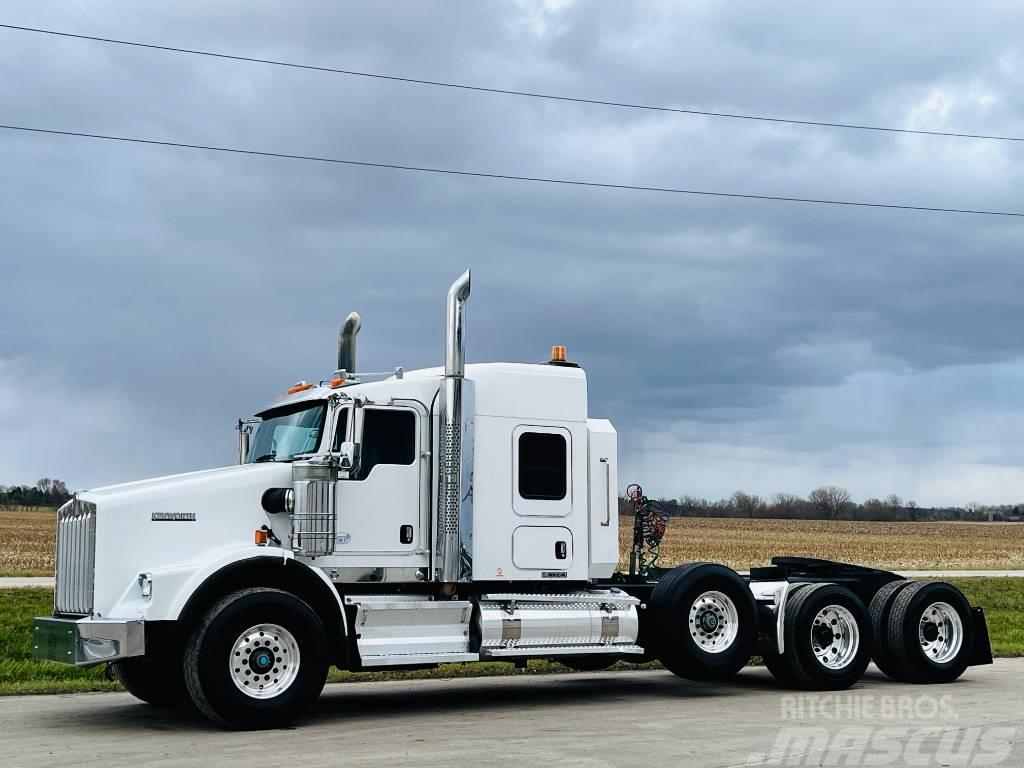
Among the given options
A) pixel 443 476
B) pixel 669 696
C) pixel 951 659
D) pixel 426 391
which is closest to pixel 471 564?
pixel 443 476

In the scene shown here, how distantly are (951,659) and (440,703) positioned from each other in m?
6.42

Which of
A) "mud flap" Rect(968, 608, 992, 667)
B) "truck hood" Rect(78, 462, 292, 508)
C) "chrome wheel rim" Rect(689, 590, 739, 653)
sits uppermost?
"truck hood" Rect(78, 462, 292, 508)

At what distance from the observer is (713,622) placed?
1465 cm

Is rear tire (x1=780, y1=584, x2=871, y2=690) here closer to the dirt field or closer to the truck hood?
the truck hood

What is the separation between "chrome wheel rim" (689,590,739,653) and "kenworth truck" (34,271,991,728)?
22 mm

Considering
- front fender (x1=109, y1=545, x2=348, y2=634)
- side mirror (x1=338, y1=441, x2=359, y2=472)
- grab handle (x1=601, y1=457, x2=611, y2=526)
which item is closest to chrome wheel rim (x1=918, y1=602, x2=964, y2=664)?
grab handle (x1=601, y1=457, x2=611, y2=526)

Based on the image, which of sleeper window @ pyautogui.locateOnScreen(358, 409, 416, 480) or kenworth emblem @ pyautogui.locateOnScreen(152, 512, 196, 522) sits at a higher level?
sleeper window @ pyautogui.locateOnScreen(358, 409, 416, 480)

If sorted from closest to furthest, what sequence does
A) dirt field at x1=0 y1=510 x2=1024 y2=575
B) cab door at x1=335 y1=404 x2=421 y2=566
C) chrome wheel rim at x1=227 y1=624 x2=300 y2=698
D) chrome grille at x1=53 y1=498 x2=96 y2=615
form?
chrome wheel rim at x1=227 y1=624 x2=300 y2=698 → chrome grille at x1=53 y1=498 x2=96 y2=615 → cab door at x1=335 y1=404 x2=421 y2=566 → dirt field at x1=0 y1=510 x2=1024 y2=575

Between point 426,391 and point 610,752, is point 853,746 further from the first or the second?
point 426,391

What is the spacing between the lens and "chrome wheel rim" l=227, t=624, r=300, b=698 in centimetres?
1180

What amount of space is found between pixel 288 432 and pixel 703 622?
5.01 m

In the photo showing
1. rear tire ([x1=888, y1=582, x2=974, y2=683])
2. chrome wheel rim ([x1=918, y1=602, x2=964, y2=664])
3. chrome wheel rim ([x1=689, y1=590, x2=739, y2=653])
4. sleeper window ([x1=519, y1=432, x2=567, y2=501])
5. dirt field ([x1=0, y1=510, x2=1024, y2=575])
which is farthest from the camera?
dirt field ([x1=0, y1=510, x2=1024, y2=575])

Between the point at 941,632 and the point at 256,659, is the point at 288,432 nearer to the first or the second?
the point at 256,659

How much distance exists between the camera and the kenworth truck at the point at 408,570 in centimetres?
1194
